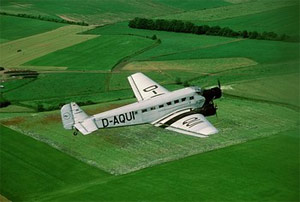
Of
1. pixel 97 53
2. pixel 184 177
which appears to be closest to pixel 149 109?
pixel 184 177

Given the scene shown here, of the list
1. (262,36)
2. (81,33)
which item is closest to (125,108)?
(262,36)

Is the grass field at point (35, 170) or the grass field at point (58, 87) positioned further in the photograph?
the grass field at point (58, 87)

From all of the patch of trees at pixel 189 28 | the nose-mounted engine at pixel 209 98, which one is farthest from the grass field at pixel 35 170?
the patch of trees at pixel 189 28

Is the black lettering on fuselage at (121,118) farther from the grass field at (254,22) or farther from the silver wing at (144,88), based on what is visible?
the grass field at (254,22)

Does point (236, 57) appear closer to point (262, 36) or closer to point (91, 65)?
point (262, 36)

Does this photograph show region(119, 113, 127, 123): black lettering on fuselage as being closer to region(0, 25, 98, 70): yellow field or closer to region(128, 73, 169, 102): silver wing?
region(128, 73, 169, 102): silver wing

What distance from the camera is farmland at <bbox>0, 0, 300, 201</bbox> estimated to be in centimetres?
8162

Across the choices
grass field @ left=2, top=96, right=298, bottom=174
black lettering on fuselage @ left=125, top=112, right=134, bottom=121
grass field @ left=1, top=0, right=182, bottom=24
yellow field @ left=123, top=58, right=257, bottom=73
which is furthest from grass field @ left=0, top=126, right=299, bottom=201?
grass field @ left=1, top=0, right=182, bottom=24

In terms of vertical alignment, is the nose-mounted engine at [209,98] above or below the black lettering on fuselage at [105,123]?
above

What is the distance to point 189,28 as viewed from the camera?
16850 cm

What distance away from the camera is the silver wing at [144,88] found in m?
90.4

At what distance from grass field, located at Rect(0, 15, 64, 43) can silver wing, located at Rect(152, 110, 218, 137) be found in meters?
98.7

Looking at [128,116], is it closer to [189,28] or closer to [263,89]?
[263,89]

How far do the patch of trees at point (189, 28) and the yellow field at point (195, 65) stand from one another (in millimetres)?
17915
